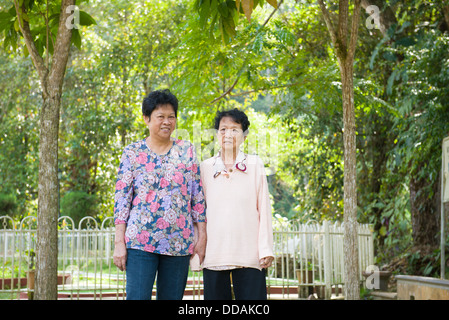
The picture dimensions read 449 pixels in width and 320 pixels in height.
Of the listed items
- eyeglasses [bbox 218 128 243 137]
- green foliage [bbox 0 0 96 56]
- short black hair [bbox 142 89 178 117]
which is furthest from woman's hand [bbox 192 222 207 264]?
green foliage [bbox 0 0 96 56]

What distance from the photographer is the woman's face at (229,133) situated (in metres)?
3.12

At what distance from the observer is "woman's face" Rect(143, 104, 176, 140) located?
3027 millimetres

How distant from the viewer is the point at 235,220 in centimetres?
299

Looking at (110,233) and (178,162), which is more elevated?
(178,162)

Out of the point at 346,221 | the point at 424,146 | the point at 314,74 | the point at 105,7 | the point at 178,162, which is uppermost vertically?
the point at 105,7

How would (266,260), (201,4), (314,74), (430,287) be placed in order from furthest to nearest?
(314,74)
(430,287)
(201,4)
(266,260)

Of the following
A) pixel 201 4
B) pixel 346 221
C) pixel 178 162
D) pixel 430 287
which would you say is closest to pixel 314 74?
pixel 346 221

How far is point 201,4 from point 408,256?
733cm

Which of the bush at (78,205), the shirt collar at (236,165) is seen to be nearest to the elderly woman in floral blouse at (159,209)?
the shirt collar at (236,165)

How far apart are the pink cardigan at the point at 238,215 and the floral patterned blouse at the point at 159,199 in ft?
0.27

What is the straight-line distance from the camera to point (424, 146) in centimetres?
812

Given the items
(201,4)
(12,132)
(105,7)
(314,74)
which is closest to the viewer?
(201,4)
